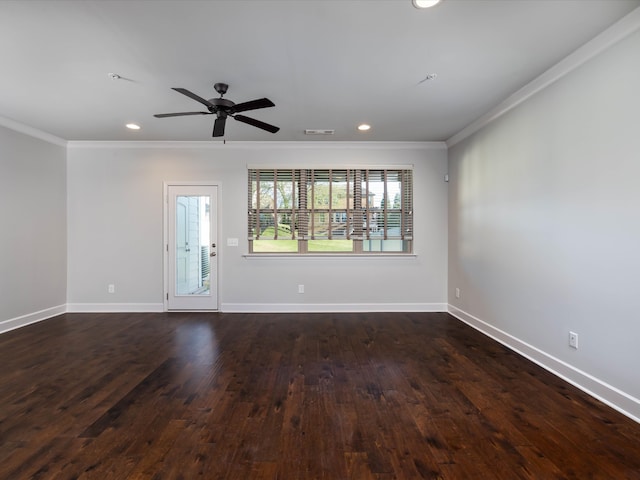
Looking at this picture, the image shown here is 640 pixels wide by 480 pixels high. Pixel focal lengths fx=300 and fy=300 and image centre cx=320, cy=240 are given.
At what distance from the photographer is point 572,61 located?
255 centimetres

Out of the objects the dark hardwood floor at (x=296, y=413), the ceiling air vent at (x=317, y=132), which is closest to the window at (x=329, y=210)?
the ceiling air vent at (x=317, y=132)

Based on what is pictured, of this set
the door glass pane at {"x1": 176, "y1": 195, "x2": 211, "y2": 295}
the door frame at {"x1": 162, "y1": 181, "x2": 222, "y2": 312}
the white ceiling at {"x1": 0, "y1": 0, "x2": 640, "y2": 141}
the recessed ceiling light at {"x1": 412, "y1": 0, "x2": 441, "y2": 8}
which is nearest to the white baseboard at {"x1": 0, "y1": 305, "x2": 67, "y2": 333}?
the door frame at {"x1": 162, "y1": 181, "x2": 222, "y2": 312}

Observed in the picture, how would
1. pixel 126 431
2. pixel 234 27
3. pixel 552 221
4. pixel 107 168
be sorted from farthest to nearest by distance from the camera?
pixel 107 168 → pixel 552 221 → pixel 234 27 → pixel 126 431

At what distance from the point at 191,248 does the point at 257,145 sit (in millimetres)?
2034

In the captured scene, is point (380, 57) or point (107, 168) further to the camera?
point (107, 168)

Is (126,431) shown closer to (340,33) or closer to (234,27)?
(234,27)

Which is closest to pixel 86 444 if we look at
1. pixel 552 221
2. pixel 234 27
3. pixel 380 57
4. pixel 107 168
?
pixel 234 27

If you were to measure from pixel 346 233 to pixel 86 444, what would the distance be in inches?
154

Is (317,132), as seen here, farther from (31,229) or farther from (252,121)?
(31,229)

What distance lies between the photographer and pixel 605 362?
91.3 inches

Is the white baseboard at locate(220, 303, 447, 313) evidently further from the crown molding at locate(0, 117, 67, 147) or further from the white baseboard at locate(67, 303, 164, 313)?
the crown molding at locate(0, 117, 67, 147)

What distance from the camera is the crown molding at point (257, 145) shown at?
491 centimetres

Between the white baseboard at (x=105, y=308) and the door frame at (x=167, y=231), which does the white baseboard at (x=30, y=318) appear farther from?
the door frame at (x=167, y=231)

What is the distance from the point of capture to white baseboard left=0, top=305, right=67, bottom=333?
397cm
